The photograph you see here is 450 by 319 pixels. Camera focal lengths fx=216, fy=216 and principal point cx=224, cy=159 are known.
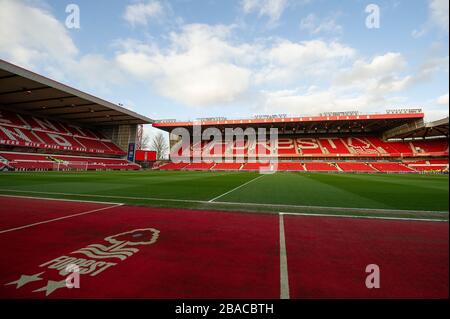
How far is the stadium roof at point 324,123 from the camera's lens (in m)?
37.9

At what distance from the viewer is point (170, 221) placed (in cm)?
536

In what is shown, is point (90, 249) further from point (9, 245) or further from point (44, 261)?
point (9, 245)

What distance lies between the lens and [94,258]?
3219 millimetres

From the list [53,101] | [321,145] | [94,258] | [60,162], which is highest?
[53,101]

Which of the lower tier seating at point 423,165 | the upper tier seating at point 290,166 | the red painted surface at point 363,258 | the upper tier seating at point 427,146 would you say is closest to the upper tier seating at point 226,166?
the upper tier seating at point 290,166

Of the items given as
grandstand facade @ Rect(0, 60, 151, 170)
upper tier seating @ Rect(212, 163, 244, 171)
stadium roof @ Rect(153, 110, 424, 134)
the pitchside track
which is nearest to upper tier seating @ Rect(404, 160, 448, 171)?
stadium roof @ Rect(153, 110, 424, 134)

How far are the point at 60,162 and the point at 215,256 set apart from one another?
41.8 m

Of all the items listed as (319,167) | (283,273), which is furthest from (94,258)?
(319,167)

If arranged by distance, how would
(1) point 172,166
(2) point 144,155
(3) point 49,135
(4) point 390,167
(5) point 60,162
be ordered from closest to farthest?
(5) point 60,162 < (3) point 49,135 < (4) point 390,167 < (1) point 172,166 < (2) point 144,155

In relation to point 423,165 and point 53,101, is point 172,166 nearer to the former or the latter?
point 53,101

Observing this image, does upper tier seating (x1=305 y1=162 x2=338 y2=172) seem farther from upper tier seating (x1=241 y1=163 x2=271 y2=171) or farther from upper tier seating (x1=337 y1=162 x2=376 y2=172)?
upper tier seating (x1=241 y1=163 x2=271 y2=171)

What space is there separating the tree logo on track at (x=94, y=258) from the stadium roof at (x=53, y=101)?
31.6 metres

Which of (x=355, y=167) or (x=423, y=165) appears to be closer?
(x=423, y=165)
